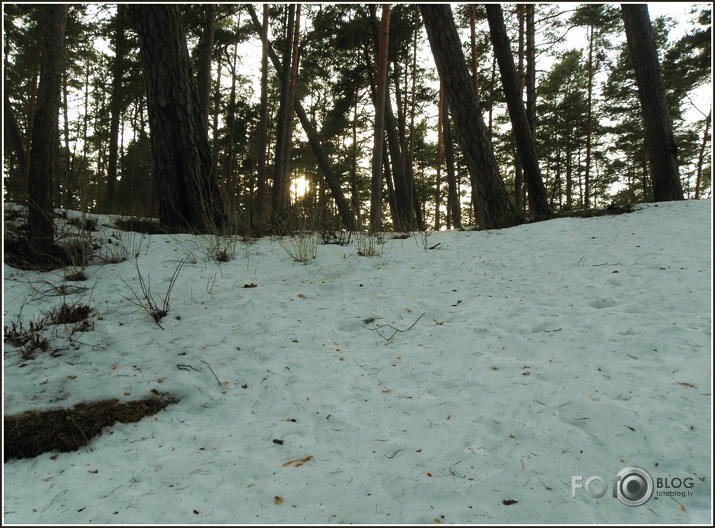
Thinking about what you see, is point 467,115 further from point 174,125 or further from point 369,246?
point 174,125

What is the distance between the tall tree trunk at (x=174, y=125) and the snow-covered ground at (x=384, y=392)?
151 centimetres

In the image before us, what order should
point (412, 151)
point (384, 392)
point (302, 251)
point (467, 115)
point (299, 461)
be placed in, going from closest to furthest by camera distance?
point (299, 461) < point (384, 392) < point (302, 251) < point (467, 115) < point (412, 151)

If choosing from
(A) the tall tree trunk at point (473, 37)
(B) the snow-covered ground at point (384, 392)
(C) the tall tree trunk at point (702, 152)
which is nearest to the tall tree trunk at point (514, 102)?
(B) the snow-covered ground at point (384, 392)

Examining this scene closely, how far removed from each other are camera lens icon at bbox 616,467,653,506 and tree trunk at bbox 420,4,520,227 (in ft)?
14.3

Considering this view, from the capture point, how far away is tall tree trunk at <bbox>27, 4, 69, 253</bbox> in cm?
330

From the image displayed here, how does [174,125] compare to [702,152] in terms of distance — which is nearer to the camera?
[174,125]

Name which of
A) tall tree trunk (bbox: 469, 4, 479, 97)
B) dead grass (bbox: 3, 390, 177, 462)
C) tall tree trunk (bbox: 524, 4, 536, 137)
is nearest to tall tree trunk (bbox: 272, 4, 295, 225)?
tall tree trunk (bbox: 469, 4, 479, 97)

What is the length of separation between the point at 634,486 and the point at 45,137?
4823 millimetres

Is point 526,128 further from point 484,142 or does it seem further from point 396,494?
point 396,494

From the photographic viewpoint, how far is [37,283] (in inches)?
121

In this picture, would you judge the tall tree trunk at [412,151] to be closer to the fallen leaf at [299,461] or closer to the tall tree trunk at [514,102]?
the tall tree trunk at [514,102]

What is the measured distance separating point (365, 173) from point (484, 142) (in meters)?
14.9

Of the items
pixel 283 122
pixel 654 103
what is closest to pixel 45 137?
pixel 283 122

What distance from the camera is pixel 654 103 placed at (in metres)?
5.50
